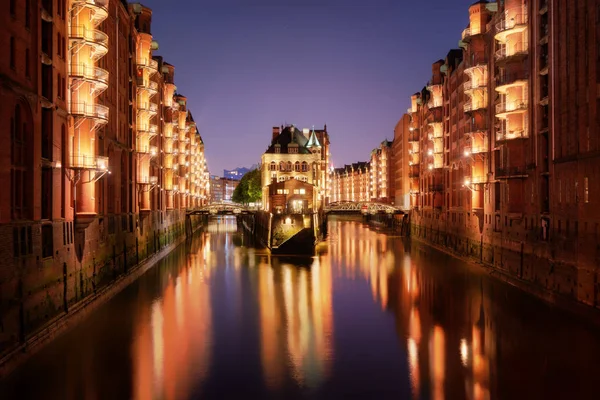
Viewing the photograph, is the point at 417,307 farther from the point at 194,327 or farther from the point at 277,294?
the point at 194,327

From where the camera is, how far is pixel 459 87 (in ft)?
204

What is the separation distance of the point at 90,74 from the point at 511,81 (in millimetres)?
28202

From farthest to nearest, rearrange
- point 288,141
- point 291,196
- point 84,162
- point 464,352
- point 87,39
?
point 288,141 < point 291,196 < point 87,39 < point 84,162 < point 464,352

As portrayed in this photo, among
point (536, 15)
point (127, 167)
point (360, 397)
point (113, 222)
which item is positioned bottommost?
point (360, 397)

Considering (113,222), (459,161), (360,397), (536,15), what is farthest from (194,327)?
(459,161)

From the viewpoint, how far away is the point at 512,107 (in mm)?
39250

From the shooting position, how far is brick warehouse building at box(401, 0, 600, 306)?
→ 1093 inches

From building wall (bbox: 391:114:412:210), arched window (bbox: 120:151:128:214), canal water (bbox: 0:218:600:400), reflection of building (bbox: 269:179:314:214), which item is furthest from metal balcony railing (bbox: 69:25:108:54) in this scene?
building wall (bbox: 391:114:412:210)

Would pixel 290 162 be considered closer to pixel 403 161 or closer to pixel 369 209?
pixel 369 209

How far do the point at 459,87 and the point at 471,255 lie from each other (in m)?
20.4

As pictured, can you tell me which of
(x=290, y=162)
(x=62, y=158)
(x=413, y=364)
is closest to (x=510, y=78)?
(x=413, y=364)

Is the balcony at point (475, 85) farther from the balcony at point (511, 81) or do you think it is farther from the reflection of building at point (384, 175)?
the reflection of building at point (384, 175)

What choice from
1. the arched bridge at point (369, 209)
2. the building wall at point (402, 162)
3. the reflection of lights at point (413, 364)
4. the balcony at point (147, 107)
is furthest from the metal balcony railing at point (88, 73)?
the arched bridge at point (369, 209)

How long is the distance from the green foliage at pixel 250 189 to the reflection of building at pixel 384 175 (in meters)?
31.9
